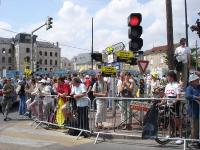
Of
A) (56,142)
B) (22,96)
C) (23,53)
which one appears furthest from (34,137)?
(23,53)

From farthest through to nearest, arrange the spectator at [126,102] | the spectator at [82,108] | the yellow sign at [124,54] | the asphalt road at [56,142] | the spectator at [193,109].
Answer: the yellow sign at [124,54] → the spectator at [82,108] → the spectator at [126,102] → the asphalt road at [56,142] → the spectator at [193,109]

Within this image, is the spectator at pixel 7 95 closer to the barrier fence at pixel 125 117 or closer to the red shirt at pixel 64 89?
the barrier fence at pixel 125 117

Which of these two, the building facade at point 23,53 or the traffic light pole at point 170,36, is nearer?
the traffic light pole at point 170,36

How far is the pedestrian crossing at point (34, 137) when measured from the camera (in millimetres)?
11547

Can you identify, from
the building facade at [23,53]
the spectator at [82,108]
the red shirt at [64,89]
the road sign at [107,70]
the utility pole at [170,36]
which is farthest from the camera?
the building facade at [23,53]

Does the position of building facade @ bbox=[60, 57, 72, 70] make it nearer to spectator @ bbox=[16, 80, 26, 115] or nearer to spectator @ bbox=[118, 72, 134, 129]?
spectator @ bbox=[16, 80, 26, 115]

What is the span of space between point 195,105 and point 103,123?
4.18m

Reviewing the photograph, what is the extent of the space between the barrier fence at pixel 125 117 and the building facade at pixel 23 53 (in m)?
129

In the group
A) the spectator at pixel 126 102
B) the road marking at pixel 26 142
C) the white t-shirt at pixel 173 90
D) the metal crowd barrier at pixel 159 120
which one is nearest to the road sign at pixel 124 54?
the spectator at pixel 126 102

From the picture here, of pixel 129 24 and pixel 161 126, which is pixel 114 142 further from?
pixel 129 24

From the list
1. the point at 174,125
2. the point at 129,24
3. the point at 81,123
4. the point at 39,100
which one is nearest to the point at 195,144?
the point at 174,125

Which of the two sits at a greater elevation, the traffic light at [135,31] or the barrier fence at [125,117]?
the traffic light at [135,31]

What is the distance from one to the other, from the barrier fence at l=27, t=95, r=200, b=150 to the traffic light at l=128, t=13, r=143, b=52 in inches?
72.7

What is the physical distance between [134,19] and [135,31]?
14.1 inches
